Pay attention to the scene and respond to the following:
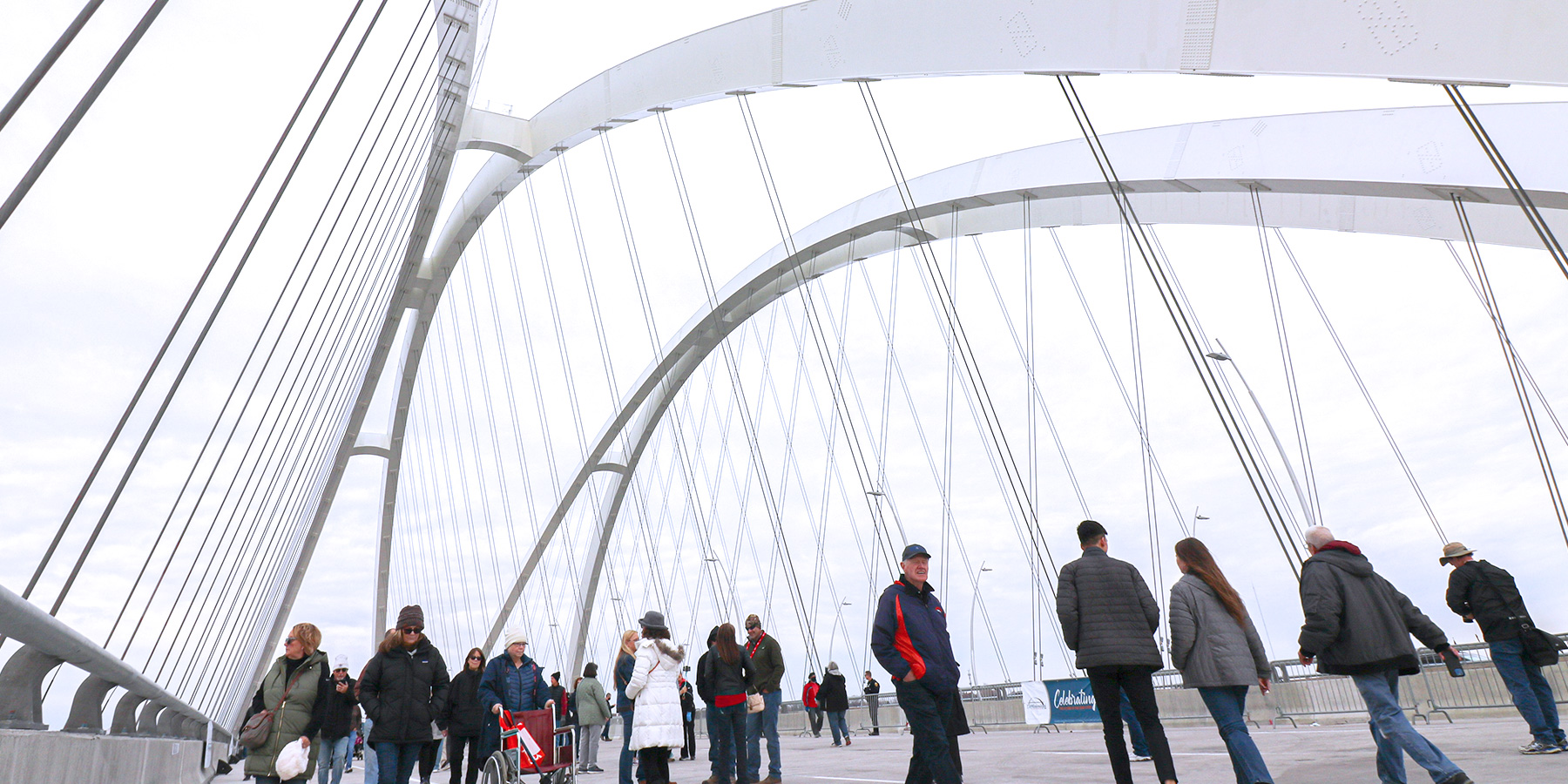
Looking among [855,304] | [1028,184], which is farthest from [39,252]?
[855,304]

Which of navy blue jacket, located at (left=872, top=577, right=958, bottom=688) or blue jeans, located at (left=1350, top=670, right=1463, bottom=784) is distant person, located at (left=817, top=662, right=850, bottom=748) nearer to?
navy blue jacket, located at (left=872, top=577, right=958, bottom=688)

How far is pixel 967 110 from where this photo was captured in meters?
23.1

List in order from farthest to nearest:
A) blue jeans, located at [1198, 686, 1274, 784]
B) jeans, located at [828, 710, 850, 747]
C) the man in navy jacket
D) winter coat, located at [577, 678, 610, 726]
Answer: jeans, located at [828, 710, 850, 747]
winter coat, located at [577, 678, 610, 726]
the man in navy jacket
blue jeans, located at [1198, 686, 1274, 784]

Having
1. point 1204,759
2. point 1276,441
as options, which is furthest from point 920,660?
point 1276,441

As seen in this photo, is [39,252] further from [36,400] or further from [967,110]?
[967,110]

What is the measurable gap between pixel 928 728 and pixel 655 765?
324 centimetres

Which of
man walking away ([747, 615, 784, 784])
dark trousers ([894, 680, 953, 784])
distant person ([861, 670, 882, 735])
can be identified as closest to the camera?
dark trousers ([894, 680, 953, 784])

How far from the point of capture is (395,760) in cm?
767

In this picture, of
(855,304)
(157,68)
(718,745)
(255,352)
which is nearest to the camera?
(157,68)

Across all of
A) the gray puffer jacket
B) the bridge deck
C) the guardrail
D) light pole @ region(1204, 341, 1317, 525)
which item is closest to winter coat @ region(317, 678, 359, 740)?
the guardrail

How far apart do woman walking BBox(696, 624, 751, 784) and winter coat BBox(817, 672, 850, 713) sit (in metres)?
8.54

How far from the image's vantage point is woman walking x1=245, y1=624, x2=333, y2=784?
23.0 ft

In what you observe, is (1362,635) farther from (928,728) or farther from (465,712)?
(465,712)

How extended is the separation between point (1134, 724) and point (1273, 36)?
621cm
